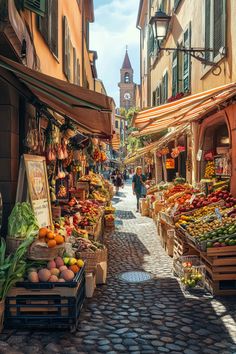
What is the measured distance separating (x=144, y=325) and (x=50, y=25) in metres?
6.26

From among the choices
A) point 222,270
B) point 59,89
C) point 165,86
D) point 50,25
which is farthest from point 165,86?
point 59,89

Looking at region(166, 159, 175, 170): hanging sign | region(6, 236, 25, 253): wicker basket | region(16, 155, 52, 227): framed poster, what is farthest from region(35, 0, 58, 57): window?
region(166, 159, 175, 170): hanging sign

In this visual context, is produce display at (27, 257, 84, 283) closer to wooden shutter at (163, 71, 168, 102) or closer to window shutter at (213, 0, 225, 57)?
→ window shutter at (213, 0, 225, 57)

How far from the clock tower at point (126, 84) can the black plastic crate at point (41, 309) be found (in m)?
97.2

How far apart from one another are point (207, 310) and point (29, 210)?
270cm

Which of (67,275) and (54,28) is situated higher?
(54,28)

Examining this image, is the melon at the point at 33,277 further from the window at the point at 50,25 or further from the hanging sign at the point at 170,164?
the hanging sign at the point at 170,164

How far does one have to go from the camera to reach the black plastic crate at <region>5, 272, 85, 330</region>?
14.3 ft

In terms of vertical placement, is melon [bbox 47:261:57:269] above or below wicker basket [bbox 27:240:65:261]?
below

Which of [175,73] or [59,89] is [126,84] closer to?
[175,73]

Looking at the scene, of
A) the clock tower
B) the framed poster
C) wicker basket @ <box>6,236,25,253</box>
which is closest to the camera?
wicker basket @ <box>6,236,25,253</box>

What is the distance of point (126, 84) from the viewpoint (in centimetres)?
10044

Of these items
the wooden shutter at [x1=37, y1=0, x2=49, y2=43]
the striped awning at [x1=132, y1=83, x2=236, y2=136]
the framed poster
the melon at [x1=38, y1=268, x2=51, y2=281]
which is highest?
the wooden shutter at [x1=37, y1=0, x2=49, y2=43]

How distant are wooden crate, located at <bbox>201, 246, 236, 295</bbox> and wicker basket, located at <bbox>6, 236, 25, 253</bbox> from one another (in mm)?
2752
